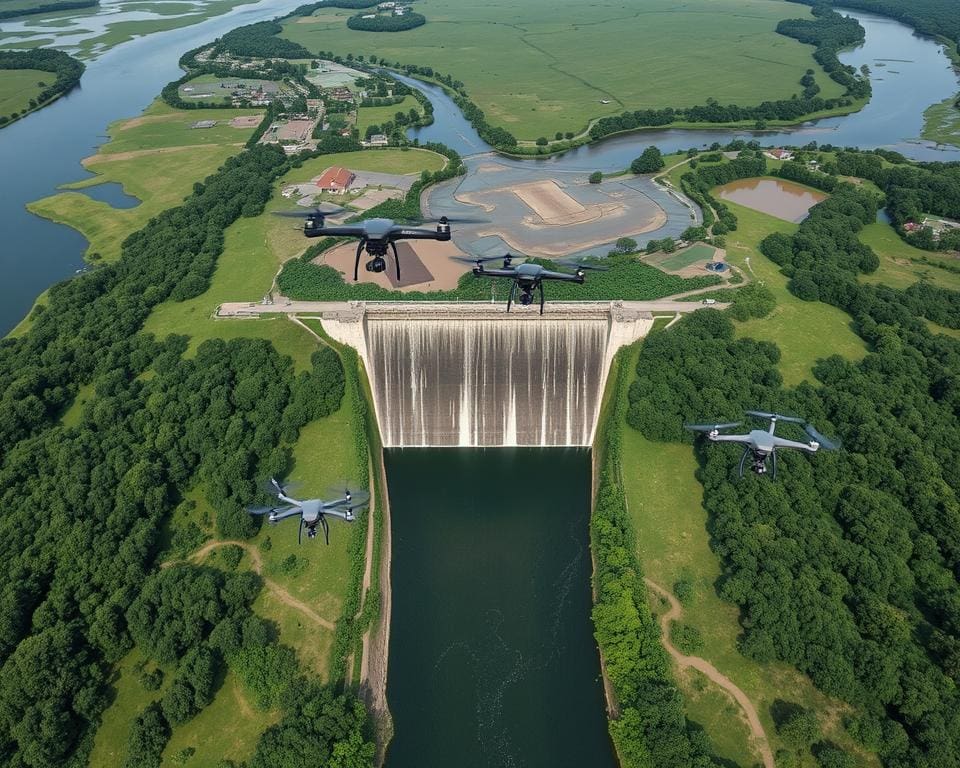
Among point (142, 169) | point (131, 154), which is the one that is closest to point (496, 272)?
point (142, 169)

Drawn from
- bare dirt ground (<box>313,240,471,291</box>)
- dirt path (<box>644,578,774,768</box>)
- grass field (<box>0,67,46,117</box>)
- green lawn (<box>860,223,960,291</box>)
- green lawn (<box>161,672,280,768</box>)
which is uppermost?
bare dirt ground (<box>313,240,471,291</box>)

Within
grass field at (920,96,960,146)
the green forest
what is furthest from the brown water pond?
the green forest

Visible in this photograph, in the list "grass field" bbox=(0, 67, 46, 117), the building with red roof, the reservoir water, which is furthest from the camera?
"grass field" bbox=(0, 67, 46, 117)

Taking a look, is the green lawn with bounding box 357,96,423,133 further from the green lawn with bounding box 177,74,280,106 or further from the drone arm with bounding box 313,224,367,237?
the drone arm with bounding box 313,224,367,237

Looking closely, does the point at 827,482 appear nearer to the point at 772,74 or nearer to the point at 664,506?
the point at 664,506

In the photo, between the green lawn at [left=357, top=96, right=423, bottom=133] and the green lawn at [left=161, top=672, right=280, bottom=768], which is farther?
the green lawn at [left=357, top=96, right=423, bottom=133]

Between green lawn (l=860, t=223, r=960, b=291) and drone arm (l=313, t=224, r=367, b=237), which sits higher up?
drone arm (l=313, t=224, r=367, b=237)

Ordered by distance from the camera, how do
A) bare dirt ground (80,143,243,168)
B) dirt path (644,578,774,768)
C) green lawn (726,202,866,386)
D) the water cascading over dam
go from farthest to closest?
bare dirt ground (80,143,243,168), green lawn (726,202,866,386), the water cascading over dam, dirt path (644,578,774,768)

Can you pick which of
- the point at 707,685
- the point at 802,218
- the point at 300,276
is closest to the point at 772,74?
the point at 802,218
